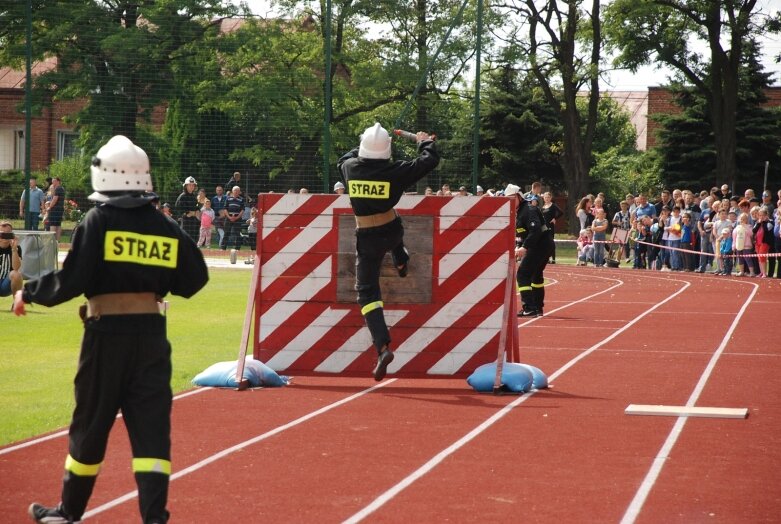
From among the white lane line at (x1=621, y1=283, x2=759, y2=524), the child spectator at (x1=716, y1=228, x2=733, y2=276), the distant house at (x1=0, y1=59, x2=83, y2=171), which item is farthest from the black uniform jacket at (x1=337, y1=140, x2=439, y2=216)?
the distant house at (x1=0, y1=59, x2=83, y2=171)

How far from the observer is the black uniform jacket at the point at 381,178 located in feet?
34.0

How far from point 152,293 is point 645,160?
55.3 metres

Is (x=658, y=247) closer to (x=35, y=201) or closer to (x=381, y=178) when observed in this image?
(x=35, y=201)

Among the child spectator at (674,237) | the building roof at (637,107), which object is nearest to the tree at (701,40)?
the child spectator at (674,237)

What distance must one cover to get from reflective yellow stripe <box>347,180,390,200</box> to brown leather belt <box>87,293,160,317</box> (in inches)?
194

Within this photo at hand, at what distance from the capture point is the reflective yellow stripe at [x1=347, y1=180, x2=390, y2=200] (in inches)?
410

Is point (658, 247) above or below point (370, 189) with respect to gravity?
below

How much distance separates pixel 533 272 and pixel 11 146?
37.3 metres

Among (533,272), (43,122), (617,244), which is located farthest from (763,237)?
(43,122)

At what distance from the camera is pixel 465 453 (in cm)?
802

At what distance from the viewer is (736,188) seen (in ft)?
176

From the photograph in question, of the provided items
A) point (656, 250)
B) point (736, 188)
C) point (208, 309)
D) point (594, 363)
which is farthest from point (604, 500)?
point (736, 188)

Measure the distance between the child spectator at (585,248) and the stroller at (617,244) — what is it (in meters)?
0.57

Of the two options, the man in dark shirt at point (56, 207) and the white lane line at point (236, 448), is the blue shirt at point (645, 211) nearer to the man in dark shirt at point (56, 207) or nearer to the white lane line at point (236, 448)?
the man in dark shirt at point (56, 207)
